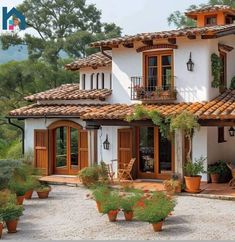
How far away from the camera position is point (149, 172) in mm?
18516

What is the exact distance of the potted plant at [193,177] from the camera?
1544 centimetres

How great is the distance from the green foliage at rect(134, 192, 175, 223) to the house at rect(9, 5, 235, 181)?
16.1ft

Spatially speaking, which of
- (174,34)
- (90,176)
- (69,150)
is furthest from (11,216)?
(174,34)

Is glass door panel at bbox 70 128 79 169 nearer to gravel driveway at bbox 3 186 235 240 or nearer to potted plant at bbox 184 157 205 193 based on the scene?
gravel driveway at bbox 3 186 235 240

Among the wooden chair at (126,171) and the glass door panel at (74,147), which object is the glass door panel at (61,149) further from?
the wooden chair at (126,171)

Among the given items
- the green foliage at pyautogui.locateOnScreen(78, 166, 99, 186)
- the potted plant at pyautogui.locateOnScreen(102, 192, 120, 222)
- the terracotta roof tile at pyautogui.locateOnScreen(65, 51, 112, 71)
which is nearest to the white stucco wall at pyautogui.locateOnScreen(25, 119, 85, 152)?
the terracotta roof tile at pyautogui.locateOnScreen(65, 51, 112, 71)

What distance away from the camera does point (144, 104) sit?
1866 centimetres

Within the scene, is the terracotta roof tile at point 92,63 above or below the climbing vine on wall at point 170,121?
above

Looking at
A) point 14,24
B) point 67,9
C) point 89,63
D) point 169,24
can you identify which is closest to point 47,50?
point 14,24

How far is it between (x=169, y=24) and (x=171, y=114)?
109ft

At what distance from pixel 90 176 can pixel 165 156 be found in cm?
299

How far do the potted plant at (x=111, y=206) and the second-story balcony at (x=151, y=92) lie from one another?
22.7 feet

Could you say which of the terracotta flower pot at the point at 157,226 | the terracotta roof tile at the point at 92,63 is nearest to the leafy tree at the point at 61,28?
the terracotta roof tile at the point at 92,63

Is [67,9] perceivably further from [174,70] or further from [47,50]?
[174,70]
